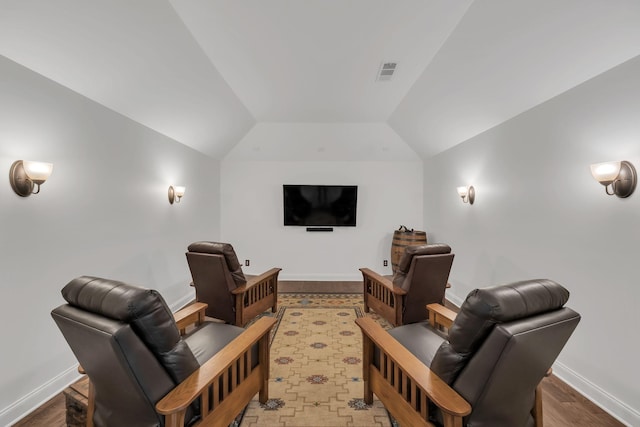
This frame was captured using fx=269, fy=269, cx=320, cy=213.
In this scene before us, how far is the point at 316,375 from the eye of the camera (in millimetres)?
2215

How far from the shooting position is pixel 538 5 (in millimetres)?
1771

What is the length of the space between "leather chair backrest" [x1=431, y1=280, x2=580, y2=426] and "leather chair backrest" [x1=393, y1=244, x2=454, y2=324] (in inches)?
53.0

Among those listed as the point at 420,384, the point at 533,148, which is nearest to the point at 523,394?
the point at 420,384

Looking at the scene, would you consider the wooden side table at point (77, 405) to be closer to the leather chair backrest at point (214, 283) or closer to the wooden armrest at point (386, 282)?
the leather chair backrest at point (214, 283)

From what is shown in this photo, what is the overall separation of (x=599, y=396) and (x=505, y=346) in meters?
1.77

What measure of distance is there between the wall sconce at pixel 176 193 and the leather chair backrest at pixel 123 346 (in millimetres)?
2507

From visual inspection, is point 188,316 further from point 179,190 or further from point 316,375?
point 179,190

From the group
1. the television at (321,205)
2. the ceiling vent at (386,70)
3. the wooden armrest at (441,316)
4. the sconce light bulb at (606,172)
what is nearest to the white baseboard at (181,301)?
the television at (321,205)

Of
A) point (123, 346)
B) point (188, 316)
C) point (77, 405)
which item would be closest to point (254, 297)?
point (188, 316)

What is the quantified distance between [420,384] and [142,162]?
3.35 metres

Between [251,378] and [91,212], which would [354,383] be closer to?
[251,378]

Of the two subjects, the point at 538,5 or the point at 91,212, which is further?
the point at 91,212

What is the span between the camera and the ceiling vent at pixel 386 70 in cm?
287

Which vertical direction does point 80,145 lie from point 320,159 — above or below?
below
